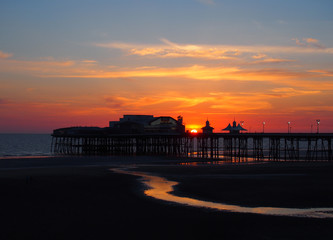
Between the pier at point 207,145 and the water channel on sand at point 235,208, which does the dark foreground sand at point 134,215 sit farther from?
the pier at point 207,145

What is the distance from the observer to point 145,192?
86.2 ft

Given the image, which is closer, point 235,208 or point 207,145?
point 235,208

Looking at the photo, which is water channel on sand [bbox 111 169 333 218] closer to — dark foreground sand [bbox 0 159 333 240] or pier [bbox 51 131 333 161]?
dark foreground sand [bbox 0 159 333 240]

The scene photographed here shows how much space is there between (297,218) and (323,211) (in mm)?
2402

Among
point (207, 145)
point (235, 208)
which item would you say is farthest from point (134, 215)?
point (207, 145)

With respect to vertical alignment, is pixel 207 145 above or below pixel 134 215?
above

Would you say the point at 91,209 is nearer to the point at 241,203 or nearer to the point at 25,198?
the point at 25,198

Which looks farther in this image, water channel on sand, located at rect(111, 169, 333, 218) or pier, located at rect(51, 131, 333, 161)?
pier, located at rect(51, 131, 333, 161)

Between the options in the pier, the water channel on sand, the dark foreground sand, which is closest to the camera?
the dark foreground sand

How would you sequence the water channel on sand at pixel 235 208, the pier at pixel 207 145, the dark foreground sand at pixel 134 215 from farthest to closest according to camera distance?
the pier at pixel 207 145
the water channel on sand at pixel 235 208
the dark foreground sand at pixel 134 215

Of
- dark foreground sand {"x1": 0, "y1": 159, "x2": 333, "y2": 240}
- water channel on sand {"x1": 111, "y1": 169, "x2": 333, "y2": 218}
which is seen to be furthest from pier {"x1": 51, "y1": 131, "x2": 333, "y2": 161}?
water channel on sand {"x1": 111, "y1": 169, "x2": 333, "y2": 218}

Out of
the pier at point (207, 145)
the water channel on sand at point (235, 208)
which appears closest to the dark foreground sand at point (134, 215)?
the water channel on sand at point (235, 208)

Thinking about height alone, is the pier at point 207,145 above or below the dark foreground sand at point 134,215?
above

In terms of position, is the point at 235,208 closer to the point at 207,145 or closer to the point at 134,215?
the point at 134,215
